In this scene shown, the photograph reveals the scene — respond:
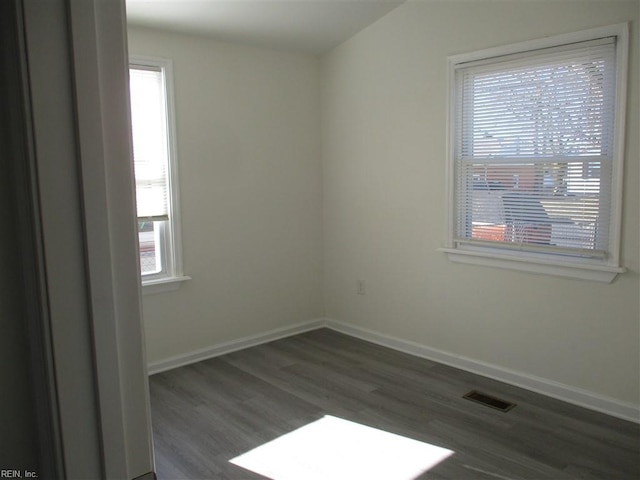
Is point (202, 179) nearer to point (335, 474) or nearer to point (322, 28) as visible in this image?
point (322, 28)

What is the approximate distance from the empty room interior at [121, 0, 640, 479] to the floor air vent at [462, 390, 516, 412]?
0.08 metres

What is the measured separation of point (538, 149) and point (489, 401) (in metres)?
1.65

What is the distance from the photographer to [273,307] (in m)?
4.57

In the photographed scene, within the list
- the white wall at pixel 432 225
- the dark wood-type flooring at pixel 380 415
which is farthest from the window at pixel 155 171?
the white wall at pixel 432 225

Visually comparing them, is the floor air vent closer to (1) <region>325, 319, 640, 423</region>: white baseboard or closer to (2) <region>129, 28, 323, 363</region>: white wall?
(1) <region>325, 319, 640, 423</region>: white baseboard

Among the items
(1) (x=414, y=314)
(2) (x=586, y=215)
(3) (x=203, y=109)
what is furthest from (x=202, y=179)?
(2) (x=586, y=215)

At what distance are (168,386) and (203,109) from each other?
2.07 m

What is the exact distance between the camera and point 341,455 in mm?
2711

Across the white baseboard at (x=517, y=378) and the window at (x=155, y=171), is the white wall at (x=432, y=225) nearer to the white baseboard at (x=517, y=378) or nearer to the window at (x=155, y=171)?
the white baseboard at (x=517, y=378)

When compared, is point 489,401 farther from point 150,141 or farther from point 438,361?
point 150,141

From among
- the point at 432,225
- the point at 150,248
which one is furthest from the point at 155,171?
the point at 432,225

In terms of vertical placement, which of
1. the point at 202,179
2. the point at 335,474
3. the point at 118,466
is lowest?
the point at 335,474

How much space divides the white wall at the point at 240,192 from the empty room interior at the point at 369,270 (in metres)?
0.02

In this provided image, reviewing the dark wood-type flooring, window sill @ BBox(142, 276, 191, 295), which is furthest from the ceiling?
the dark wood-type flooring
